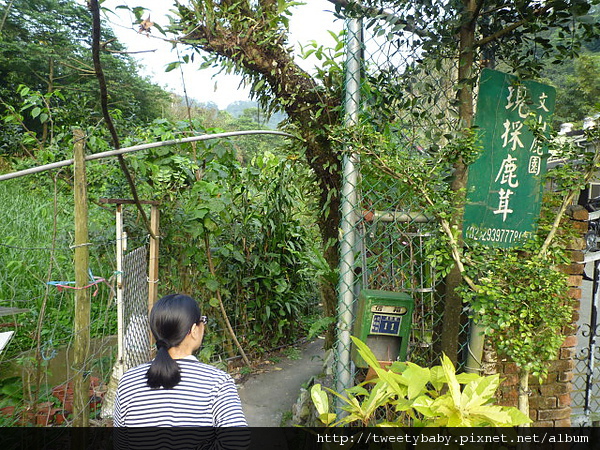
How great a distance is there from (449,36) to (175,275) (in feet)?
8.67

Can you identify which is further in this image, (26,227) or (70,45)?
(70,45)

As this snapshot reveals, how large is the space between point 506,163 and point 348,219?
72 cm

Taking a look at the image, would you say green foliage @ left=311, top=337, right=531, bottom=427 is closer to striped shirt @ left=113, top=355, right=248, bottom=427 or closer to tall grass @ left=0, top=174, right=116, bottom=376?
striped shirt @ left=113, top=355, right=248, bottom=427

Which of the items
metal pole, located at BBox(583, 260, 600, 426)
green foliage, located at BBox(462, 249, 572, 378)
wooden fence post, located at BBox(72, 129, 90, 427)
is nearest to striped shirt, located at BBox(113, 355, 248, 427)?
wooden fence post, located at BBox(72, 129, 90, 427)

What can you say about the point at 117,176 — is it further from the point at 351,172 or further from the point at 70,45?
the point at 70,45

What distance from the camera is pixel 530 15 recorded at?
170 cm

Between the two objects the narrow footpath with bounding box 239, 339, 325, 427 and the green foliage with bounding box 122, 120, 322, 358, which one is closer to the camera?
the green foliage with bounding box 122, 120, 322, 358

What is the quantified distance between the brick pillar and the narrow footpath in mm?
1260

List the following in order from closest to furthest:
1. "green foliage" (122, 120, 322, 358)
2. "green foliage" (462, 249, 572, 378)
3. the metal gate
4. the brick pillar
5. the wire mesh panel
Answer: "green foliage" (462, 249, 572, 378) < the brick pillar < the metal gate < the wire mesh panel < "green foliage" (122, 120, 322, 358)

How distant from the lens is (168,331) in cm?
132

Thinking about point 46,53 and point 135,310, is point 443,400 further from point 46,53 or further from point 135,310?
point 46,53

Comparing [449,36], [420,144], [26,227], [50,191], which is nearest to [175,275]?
[26,227]

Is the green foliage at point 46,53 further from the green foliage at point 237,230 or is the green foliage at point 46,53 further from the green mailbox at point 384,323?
the green mailbox at point 384,323

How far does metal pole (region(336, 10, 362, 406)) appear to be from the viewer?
1.88 metres
